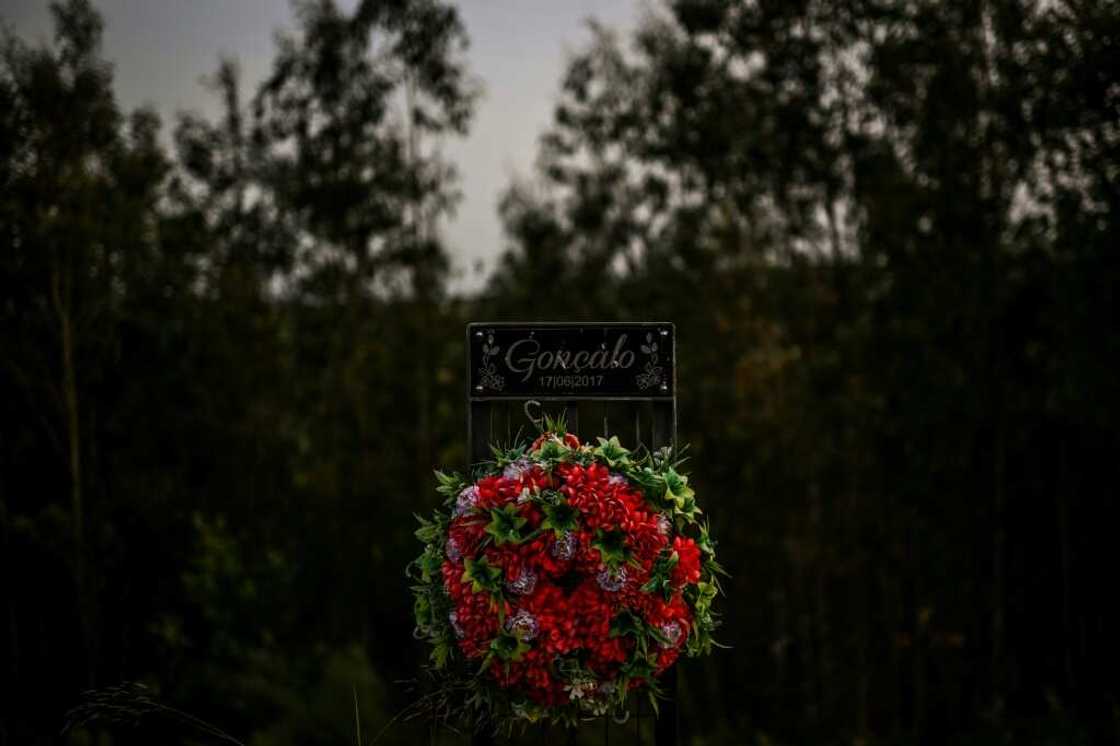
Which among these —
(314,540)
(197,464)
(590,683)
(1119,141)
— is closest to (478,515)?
(590,683)

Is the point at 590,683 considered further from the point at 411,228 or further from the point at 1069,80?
the point at 411,228

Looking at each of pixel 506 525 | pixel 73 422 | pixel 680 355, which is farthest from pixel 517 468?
pixel 680 355

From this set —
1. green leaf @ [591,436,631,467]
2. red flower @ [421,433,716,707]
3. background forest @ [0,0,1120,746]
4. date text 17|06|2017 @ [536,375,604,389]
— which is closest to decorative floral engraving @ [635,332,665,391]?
date text 17|06|2017 @ [536,375,604,389]

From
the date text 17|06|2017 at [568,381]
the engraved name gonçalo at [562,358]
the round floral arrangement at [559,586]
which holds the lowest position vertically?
the round floral arrangement at [559,586]

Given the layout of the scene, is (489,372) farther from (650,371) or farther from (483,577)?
(483,577)

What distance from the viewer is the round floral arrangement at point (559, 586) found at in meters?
3.43

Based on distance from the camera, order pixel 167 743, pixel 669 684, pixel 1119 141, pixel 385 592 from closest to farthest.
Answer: pixel 669 684
pixel 1119 141
pixel 167 743
pixel 385 592

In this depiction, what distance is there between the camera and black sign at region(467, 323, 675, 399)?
3973mm

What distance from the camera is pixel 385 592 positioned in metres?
13.4

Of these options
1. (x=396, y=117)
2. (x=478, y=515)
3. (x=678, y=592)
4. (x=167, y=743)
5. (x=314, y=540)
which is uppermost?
(x=396, y=117)

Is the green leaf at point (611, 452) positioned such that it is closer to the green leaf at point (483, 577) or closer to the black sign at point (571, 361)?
the black sign at point (571, 361)

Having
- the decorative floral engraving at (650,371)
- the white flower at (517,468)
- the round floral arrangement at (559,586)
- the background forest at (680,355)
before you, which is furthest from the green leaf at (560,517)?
the background forest at (680,355)

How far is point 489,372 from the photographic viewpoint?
3.99 m

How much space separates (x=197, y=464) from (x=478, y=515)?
31.4 ft
